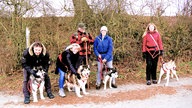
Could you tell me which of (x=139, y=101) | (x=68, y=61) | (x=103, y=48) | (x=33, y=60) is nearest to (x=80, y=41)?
(x=103, y=48)

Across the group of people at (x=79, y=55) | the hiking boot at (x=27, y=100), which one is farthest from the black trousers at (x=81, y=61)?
the hiking boot at (x=27, y=100)

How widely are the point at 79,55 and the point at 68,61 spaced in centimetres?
58

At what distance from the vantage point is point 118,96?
24.4 ft

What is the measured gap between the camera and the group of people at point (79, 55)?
7051mm

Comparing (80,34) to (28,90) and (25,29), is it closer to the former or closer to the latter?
(28,90)

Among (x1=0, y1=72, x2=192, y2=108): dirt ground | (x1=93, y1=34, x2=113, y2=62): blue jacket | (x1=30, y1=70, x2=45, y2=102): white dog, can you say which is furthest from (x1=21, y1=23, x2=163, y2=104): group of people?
(x1=0, y1=72, x2=192, y2=108): dirt ground

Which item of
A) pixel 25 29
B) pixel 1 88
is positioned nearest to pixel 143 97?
pixel 1 88

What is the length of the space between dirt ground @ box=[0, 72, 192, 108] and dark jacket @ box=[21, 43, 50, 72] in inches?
35.6

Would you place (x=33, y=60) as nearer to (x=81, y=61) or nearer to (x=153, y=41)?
(x=81, y=61)

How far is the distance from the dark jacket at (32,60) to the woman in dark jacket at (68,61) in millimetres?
533

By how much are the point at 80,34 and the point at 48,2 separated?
3160 millimetres

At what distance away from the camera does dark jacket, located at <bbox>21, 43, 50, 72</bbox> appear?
6.99m

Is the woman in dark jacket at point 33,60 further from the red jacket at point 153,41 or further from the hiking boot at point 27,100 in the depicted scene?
the red jacket at point 153,41

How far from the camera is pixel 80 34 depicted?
319 inches
